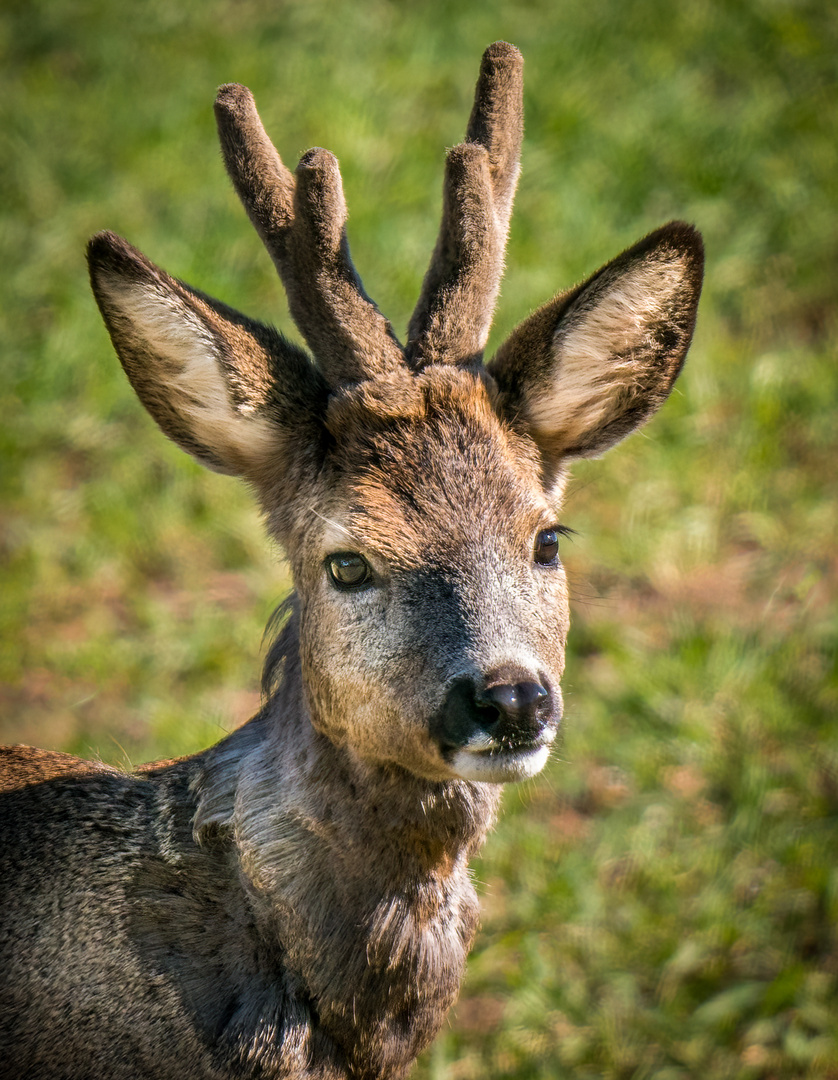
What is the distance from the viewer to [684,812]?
221 inches

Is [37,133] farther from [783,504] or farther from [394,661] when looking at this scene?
[394,661]

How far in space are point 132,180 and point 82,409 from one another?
7.13 ft

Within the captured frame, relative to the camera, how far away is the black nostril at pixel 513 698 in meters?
2.58

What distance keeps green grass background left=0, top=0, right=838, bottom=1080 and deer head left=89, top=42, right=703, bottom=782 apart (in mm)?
775

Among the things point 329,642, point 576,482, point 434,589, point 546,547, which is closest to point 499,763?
point 434,589

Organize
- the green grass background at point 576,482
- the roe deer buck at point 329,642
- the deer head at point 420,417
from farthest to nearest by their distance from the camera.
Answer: the green grass background at point 576,482 < the roe deer buck at point 329,642 < the deer head at point 420,417

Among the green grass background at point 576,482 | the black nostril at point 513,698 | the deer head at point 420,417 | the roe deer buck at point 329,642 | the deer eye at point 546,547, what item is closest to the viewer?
the black nostril at point 513,698

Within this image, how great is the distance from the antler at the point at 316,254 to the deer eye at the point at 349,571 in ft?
1.80

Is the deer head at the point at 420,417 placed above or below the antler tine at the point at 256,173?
below

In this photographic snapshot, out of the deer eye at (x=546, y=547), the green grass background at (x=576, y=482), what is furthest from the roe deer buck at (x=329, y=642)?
the green grass background at (x=576, y=482)

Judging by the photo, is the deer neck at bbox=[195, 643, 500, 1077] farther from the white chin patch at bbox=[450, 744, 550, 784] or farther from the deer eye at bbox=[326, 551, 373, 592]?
the deer eye at bbox=[326, 551, 373, 592]

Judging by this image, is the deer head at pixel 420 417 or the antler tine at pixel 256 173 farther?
the antler tine at pixel 256 173

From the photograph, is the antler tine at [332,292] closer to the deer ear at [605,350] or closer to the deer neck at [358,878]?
the deer ear at [605,350]

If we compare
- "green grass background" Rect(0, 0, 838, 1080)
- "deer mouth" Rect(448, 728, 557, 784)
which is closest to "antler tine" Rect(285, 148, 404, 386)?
"green grass background" Rect(0, 0, 838, 1080)
